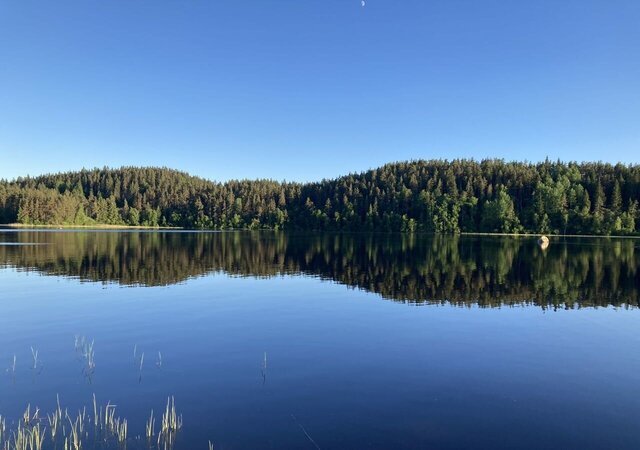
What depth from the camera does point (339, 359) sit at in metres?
23.0

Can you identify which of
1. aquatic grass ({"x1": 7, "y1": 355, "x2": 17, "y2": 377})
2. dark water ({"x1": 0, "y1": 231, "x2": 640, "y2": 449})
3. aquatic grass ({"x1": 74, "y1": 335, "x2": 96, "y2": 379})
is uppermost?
aquatic grass ({"x1": 7, "y1": 355, "x2": 17, "y2": 377})

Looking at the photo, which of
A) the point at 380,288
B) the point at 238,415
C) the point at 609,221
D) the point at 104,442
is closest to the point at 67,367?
the point at 104,442

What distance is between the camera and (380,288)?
47344 mm

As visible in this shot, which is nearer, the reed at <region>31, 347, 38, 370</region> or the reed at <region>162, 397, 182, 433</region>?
the reed at <region>162, 397, 182, 433</region>

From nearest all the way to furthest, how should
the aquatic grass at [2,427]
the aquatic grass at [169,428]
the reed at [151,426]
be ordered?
1. the aquatic grass at [2,427]
2. the aquatic grass at [169,428]
3. the reed at [151,426]

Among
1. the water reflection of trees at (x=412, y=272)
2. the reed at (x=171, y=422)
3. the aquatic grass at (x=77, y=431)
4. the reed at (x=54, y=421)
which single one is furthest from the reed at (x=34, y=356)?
the water reflection of trees at (x=412, y=272)

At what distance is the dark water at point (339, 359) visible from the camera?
15453mm

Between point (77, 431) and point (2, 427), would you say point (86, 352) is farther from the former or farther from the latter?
point (77, 431)

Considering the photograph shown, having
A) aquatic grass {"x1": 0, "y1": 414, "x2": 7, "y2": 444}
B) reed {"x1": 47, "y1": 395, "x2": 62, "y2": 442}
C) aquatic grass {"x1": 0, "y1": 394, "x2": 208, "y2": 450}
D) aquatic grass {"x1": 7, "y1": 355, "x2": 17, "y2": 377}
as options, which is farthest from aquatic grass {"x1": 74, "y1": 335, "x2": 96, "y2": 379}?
aquatic grass {"x1": 0, "y1": 414, "x2": 7, "y2": 444}

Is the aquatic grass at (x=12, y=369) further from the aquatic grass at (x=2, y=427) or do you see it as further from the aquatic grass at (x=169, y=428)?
the aquatic grass at (x=169, y=428)

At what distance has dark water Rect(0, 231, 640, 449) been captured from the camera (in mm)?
15453

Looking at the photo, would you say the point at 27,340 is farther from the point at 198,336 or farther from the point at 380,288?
the point at 380,288

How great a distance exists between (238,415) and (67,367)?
34.4 ft

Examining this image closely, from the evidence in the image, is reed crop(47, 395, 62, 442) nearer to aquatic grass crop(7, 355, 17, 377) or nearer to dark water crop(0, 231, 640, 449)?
dark water crop(0, 231, 640, 449)
